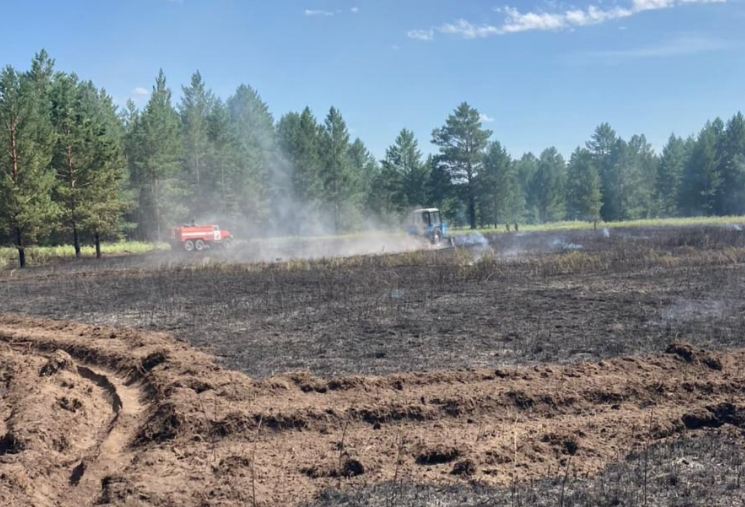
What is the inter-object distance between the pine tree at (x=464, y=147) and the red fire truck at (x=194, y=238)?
36.2 meters

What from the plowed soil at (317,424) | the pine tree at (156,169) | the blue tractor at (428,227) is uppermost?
the pine tree at (156,169)

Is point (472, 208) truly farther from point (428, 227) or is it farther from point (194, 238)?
point (194, 238)

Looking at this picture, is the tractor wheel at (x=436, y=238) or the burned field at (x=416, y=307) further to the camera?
the tractor wheel at (x=436, y=238)

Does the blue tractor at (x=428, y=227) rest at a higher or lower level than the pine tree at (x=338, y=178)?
lower

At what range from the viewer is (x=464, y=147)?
73.5m

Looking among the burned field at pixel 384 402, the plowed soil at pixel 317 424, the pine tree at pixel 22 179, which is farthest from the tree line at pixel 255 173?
the plowed soil at pixel 317 424

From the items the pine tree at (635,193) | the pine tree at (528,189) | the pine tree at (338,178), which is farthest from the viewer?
the pine tree at (528,189)

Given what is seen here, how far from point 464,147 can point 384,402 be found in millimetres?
68037

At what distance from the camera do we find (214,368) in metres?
9.64

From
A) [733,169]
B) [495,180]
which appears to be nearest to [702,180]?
[733,169]

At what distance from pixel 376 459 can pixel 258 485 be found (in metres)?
1.21

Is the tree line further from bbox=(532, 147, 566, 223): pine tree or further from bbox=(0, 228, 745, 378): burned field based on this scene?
bbox=(0, 228, 745, 378): burned field

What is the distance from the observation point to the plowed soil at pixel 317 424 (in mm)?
5953

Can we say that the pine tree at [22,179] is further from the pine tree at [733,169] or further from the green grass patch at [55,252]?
the pine tree at [733,169]
